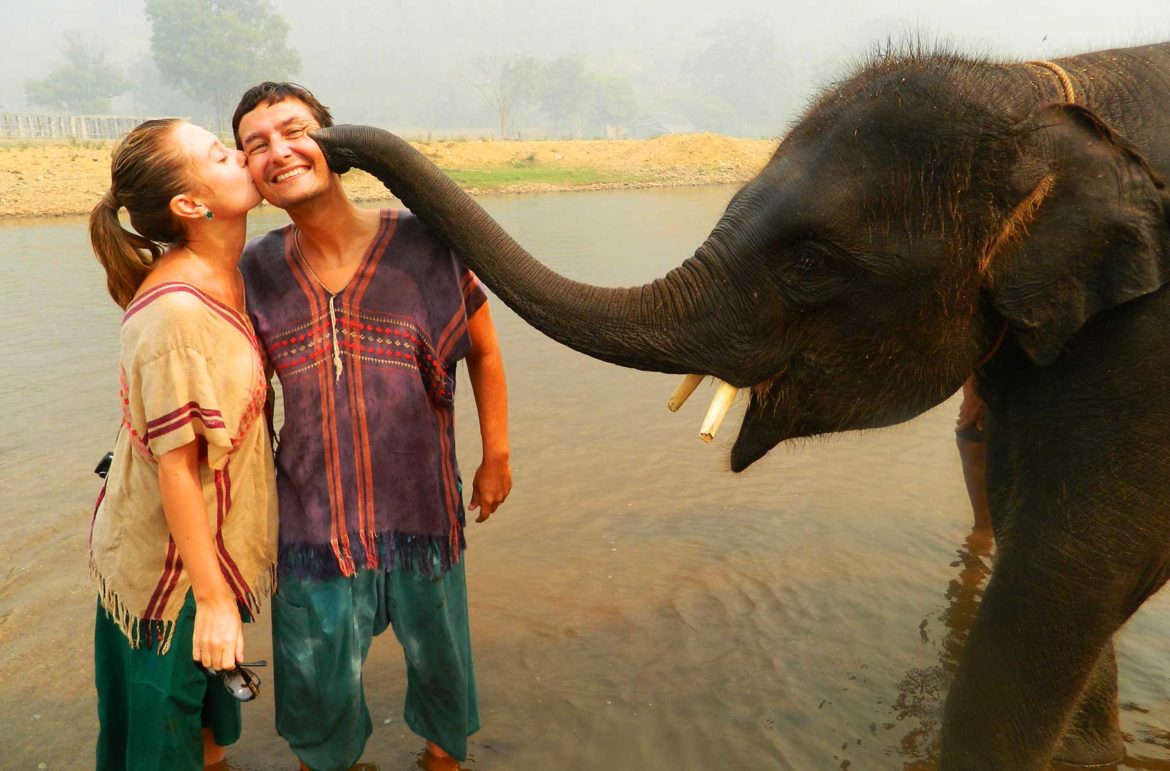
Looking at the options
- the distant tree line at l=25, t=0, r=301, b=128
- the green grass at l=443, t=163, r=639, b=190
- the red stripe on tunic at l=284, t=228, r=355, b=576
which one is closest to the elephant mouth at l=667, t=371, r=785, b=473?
the red stripe on tunic at l=284, t=228, r=355, b=576

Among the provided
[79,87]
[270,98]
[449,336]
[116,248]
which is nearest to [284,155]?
[270,98]

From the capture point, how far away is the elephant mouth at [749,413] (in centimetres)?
233

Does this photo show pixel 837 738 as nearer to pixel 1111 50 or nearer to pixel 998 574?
pixel 998 574

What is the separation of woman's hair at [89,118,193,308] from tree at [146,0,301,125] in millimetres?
82131

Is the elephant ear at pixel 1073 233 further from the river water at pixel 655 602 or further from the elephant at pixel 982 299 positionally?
the river water at pixel 655 602

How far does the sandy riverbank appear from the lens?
820 inches

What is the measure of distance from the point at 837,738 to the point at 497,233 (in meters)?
1.98

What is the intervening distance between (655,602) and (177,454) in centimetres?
236

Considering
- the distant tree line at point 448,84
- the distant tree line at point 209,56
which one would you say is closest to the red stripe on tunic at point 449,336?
the distant tree line at point 209,56

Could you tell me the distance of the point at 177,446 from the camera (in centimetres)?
202

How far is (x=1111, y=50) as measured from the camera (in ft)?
8.04

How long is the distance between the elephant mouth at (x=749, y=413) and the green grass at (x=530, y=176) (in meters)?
24.8

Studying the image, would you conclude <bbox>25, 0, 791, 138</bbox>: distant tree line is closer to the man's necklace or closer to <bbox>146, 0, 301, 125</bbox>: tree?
<bbox>146, 0, 301, 125</bbox>: tree

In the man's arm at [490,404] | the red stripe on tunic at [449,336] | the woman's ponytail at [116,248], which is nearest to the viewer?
the woman's ponytail at [116,248]
